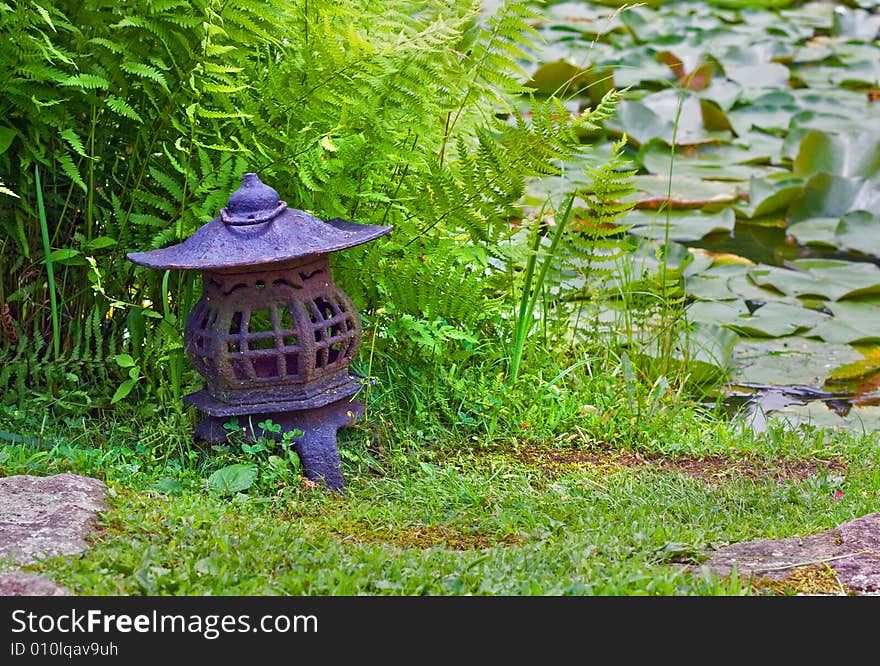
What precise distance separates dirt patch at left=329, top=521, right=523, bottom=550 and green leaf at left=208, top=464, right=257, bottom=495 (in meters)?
0.34

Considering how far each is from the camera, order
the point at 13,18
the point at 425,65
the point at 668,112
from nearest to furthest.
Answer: the point at 13,18, the point at 425,65, the point at 668,112

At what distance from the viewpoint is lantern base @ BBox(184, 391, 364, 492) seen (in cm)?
310

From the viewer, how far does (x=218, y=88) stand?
3.02 metres

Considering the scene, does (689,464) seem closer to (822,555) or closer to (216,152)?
(822,555)

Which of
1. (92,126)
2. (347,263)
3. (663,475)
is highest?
(92,126)

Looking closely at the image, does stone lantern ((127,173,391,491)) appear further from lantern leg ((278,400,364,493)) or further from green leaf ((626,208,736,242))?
green leaf ((626,208,736,242))

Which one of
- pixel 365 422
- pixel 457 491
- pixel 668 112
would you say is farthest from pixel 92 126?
pixel 668 112

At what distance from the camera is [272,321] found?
3023 millimetres

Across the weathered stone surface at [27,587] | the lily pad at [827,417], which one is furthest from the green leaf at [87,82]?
the lily pad at [827,417]

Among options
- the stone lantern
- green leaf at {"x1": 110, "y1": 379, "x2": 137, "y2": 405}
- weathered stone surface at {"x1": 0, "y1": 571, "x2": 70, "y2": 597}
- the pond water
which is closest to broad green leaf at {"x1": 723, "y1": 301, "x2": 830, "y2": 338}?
the pond water

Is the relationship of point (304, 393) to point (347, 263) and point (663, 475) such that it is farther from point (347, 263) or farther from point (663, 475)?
point (663, 475)

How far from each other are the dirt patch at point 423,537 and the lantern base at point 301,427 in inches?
13.2

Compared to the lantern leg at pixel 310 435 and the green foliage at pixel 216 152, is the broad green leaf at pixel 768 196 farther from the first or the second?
the lantern leg at pixel 310 435

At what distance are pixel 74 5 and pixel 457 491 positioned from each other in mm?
1764
